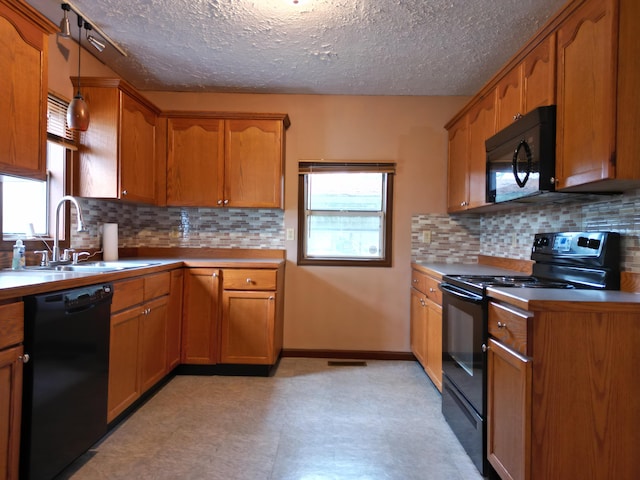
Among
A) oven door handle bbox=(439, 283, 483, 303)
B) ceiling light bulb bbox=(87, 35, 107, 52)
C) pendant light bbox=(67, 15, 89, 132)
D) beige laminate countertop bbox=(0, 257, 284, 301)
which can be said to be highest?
ceiling light bulb bbox=(87, 35, 107, 52)

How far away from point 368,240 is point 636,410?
225 cm

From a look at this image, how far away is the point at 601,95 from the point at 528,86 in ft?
1.74

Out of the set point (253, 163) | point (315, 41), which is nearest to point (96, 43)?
Result: point (253, 163)

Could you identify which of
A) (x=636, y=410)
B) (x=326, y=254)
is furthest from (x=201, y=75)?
(x=636, y=410)

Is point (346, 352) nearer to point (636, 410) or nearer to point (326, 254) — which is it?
point (326, 254)

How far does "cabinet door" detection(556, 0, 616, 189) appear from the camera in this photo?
1.35 m

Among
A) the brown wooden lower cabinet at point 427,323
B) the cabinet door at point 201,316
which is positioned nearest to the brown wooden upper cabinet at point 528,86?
the brown wooden lower cabinet at point 427,323

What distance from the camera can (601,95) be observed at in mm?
1381

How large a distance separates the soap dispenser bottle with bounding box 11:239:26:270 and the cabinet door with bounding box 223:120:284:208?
55.0 inches

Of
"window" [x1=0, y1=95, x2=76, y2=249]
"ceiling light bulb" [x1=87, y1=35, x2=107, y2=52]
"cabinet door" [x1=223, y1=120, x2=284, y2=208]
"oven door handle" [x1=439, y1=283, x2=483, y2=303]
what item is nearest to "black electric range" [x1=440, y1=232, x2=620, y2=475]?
"oven door handle" [x1=439, y1=283, x2=483, y2=303]

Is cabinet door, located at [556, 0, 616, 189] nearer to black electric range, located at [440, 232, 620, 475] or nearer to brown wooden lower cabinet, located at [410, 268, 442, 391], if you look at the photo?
black electric range, located at [440, 232, 620, 475]

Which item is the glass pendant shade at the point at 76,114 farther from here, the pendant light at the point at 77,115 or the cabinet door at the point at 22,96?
the cabinet door at the point at 22,96

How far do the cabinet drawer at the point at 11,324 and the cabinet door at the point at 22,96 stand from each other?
0.69m

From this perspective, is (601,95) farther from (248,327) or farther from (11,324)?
(248,327)
